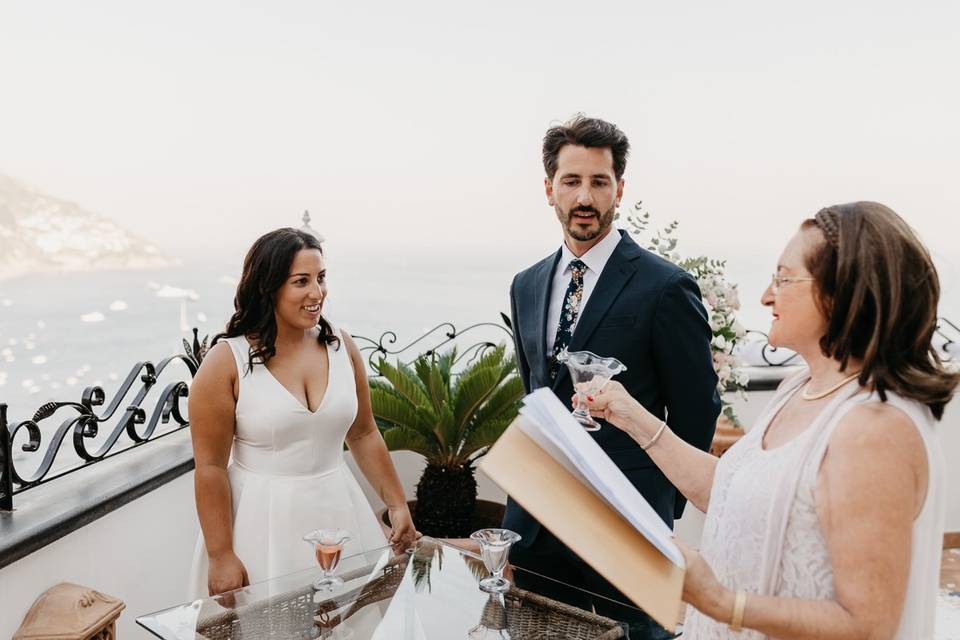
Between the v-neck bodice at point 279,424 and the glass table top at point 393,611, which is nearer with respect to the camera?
the glass table top at point 393,611

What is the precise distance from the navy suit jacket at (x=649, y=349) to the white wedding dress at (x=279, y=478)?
2.28ft

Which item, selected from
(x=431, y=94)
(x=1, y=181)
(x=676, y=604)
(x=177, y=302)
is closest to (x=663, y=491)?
(x=676, y=604)

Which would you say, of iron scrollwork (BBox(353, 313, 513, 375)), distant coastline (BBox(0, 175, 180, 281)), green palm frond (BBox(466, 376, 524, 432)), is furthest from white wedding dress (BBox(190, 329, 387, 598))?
distant coastline (BBox(0, 175, 180, 281))

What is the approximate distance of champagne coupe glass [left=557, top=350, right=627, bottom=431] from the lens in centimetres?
177

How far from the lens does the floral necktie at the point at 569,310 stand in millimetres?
2434

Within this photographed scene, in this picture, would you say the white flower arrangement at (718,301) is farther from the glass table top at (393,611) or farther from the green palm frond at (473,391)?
the glass table top at (393,611)

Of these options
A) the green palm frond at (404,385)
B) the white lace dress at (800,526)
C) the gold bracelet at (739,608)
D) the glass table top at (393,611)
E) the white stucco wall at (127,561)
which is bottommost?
the white stucco wall at (127,561)

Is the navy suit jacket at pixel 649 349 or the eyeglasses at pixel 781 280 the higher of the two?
the eyeglasses at pixel 781 280

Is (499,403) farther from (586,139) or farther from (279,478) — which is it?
(586,139)

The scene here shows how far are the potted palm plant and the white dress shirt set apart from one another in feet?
4.84

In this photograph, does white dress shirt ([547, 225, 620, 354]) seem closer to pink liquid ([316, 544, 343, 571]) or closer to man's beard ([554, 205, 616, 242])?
man's beard ([554, 205, 616, 242])

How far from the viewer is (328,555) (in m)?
1.94

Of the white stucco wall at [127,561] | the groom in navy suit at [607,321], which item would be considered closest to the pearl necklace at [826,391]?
the groom in navy suit at [607,321]

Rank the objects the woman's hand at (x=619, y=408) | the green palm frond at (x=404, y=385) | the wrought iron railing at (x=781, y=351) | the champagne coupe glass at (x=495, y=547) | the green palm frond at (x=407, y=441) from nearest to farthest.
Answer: the woman's hand at (x=619, y=408) → the champagne coupe glass at (x=495, y=547) → the green palm frond at (x=407, y=441) → the green palm frond at (x=404, y=385) → the wrought iron railing at (x=781, y=351)
